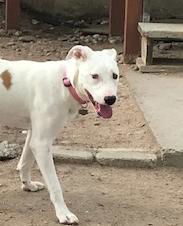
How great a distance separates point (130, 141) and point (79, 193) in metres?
1.08

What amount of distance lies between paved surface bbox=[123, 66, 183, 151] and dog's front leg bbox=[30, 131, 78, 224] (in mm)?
1347

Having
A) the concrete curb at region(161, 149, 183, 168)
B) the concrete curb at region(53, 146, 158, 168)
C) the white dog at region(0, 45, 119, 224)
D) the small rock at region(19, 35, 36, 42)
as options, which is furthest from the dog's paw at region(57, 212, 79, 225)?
the small rock at region(19, 35, 36, 42)

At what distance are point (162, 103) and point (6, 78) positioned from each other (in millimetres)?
2648

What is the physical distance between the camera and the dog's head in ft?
12.9

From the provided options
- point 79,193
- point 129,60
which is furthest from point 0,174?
point 129,60

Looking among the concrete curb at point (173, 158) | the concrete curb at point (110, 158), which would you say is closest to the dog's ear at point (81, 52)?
the concrete curb at point (110, 158)

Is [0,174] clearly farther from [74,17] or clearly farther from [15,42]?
[74,17]

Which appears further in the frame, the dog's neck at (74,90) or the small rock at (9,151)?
the small rock at (9,151)

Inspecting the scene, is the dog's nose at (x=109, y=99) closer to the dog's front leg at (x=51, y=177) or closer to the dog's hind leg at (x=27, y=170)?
the dog's front leg at (x=51, y=177)

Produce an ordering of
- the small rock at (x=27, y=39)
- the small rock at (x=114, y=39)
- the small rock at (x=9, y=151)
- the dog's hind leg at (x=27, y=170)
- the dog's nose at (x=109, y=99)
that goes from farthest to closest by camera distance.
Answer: the small rock at (x=114, y=39)
the small rock at (x=27, y=39)
the small rock at (x=9, y=151)
the dog's hind leg at (x=27, y=170)
the dog's nose at (x=109, y=99)

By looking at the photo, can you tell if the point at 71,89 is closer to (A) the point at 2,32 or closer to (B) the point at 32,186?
(B) the point at 32,186

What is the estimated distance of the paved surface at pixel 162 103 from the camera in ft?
18.8

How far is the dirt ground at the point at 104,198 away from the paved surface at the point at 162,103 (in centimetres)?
45

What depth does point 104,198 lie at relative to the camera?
15.5 ft
